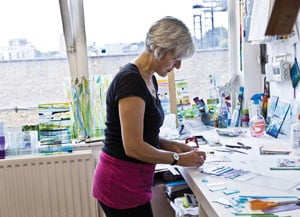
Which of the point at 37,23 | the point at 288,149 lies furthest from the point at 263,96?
the point at 37,23

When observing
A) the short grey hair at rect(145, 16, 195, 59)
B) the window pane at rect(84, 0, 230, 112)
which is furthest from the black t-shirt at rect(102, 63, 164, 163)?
the window pane at rect(84, 0, 230, 112)

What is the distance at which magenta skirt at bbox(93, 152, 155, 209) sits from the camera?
4.62 ft

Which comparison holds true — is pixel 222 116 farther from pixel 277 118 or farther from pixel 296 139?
pixel 296 139

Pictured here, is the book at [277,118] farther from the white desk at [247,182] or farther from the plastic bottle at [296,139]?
the plastic bottle at [296,139]

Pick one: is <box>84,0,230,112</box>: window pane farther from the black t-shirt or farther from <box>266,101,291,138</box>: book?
the black t-shirt

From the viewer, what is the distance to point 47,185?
84.8 inches

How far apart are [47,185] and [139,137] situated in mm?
1090

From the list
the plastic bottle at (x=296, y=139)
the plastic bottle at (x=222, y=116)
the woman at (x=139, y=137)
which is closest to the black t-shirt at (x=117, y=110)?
the woman at (x=139, y=137)

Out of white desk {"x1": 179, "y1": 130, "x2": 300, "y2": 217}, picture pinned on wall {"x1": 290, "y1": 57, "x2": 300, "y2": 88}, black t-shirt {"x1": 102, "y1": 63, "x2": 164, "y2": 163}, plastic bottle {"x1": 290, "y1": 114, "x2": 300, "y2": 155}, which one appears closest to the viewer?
white desk {"x1": 179, "y1": 130, "x2": 300, "y2": 217}

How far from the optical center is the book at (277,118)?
194cm

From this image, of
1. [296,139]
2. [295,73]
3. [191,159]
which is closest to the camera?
[191,159]

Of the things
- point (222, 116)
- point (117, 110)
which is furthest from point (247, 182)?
point (222, 116)

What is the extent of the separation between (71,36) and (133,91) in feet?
3.95

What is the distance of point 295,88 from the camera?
190 centimetres
